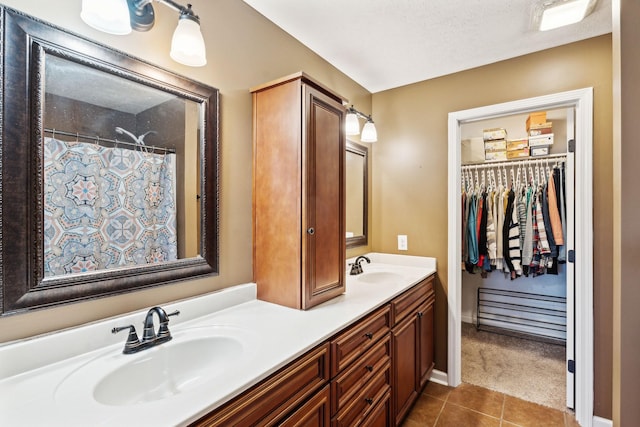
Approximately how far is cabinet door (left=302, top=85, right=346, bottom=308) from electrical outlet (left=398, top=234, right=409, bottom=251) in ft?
3.33

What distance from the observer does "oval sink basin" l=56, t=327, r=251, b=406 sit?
85 cm

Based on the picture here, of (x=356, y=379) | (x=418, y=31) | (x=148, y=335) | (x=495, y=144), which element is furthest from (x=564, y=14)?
(x=148, y=335)

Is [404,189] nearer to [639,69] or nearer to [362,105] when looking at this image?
[362,105]


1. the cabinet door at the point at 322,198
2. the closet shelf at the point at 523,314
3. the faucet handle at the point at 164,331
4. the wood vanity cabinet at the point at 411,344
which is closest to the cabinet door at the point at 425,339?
the wood vanity cabinet at the point at 411,344

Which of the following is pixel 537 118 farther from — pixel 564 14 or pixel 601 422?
pixel 601 422

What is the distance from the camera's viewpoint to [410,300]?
1.93m

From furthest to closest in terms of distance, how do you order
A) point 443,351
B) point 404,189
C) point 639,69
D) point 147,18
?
point 404,189 < point 443,351 < point 147,18 < point 639,69

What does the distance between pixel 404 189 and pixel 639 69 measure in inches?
66.7

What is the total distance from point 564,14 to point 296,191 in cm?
176

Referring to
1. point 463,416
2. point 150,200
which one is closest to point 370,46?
point 150,200

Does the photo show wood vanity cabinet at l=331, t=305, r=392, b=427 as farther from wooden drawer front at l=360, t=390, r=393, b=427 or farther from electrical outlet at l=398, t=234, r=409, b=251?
electrical outlet at l=398, t=234, r=409, b=251

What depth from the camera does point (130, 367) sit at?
3.14 feet

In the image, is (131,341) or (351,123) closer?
(131,341)

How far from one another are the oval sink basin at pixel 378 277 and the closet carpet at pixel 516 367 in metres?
1.04
